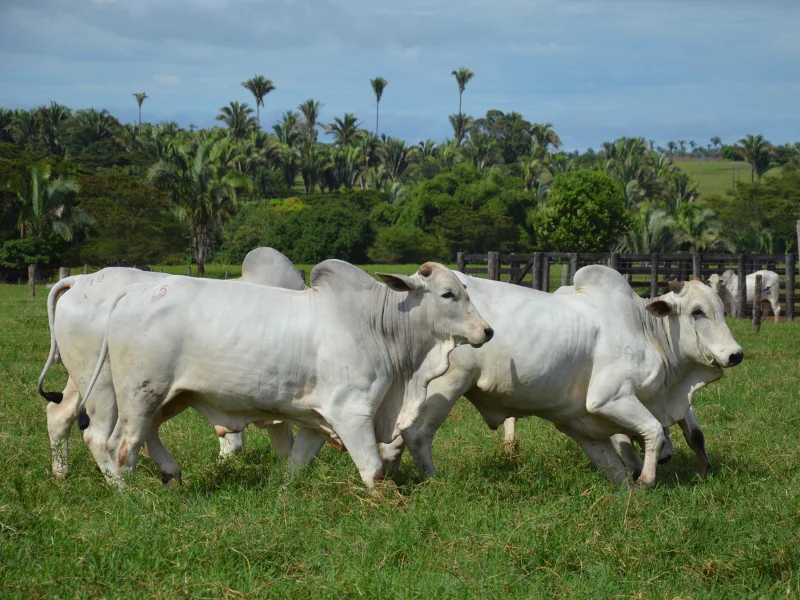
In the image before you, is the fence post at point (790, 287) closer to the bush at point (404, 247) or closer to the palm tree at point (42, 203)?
the palm tree at point (42, 203)

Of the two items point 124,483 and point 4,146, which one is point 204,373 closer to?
point 124,483

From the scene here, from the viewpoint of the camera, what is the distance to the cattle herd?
555cm

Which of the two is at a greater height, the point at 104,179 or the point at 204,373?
the point at 104,179

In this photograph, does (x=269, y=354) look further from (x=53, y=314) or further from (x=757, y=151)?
(x=757, y=151)

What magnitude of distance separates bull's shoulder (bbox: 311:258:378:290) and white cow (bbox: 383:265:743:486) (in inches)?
30.4

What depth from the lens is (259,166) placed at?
68.6 meters

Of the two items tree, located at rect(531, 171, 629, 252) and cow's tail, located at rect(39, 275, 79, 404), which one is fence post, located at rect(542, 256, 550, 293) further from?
tree, located at rect(531, 171, 629, 252)

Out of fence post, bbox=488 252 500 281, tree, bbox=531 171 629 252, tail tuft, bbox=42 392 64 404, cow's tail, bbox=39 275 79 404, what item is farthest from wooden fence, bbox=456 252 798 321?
tree, bbox=531 171 629 252

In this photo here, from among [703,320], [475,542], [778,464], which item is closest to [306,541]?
[475,542]

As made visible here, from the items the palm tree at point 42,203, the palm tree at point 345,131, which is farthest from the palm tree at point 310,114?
the palm tree at point 42,203

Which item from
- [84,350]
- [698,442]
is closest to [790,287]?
[698,442]

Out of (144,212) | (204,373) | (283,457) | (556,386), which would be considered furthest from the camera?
(144,212)

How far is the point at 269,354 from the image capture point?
5.54 m

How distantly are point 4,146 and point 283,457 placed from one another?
40857 mm
